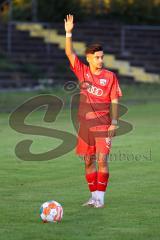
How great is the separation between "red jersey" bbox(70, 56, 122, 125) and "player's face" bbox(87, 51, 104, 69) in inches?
5.3

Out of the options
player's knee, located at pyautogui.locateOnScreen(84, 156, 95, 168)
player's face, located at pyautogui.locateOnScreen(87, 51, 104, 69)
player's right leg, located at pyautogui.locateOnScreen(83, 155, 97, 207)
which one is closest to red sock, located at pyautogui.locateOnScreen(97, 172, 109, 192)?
player's right leg, located at pyautogui.locateOnScreen(83, 155, 97, 207)

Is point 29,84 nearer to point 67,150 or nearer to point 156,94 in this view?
point 156,94

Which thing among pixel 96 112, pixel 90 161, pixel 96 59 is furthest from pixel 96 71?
pixel 90 161

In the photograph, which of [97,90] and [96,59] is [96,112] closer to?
[97,90]

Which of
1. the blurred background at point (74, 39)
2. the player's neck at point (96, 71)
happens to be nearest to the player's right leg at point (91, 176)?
the player's neck at point (96, 71)

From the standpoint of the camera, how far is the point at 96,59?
37.0 ft

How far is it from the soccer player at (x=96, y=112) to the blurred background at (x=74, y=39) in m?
23.7

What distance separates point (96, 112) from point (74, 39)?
30712 millimetres

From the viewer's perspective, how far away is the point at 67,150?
1845cm

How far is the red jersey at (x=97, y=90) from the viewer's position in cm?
1133

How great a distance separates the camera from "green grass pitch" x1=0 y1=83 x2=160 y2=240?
9664 millimetres

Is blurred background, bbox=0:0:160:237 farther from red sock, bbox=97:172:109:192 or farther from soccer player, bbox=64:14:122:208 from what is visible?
soccer player, bbox=64:14:122:208

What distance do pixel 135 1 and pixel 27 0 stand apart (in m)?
5.92

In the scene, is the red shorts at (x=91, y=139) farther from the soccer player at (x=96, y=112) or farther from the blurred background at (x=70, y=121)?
the blurred background at (x=70, y=121)
